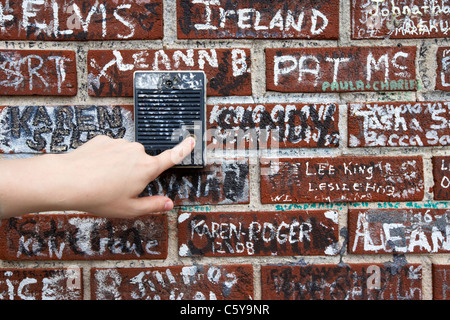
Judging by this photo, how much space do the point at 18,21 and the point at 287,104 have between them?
0.77 metres

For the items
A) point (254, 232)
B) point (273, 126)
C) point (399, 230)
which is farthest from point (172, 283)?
point (399, 230)

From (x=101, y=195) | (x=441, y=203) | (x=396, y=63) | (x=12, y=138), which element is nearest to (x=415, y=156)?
(x=441, y=203)

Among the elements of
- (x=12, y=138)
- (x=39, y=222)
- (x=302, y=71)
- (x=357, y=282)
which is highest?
(x=302, y=71)

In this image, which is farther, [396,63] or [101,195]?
[396,63]

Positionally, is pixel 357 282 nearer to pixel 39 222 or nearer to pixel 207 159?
pixel 207 159

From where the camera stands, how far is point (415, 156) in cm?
98

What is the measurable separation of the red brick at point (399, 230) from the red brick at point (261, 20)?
0.51 metres

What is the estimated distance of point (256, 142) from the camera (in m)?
0.98

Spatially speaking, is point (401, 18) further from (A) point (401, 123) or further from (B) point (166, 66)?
(B) point (166, 66)

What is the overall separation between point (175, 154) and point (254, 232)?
33cm

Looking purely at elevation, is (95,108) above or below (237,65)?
below

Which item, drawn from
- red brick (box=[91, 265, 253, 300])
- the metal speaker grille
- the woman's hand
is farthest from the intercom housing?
red brick (box=[91, 265, 253, 300])

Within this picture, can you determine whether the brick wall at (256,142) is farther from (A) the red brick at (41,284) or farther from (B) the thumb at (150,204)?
(B) the thumb at (150,204)

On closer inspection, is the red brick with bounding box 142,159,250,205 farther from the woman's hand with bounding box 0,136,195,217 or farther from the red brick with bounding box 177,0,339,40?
the red brick with bounding box 177,0,339,40
